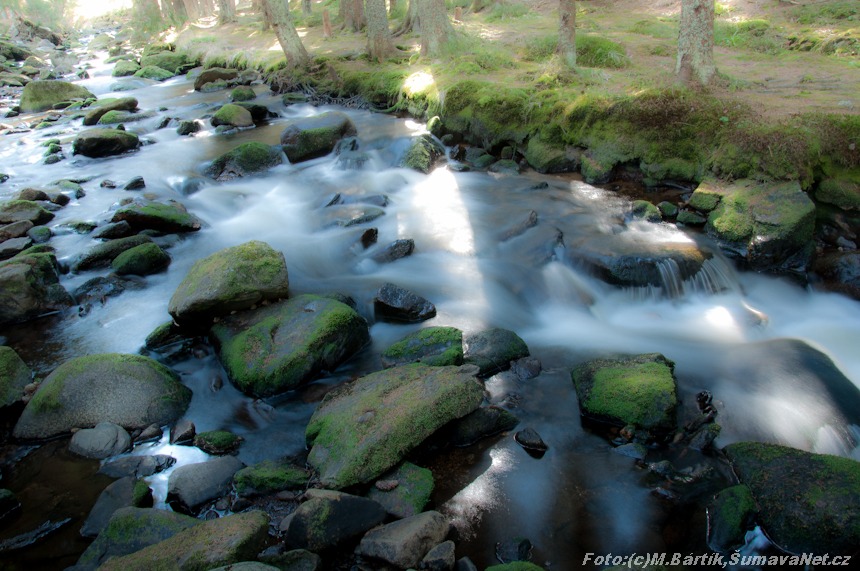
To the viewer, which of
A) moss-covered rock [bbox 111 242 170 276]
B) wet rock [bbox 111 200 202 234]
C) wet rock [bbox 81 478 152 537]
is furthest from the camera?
wet rock [bbox 111 200 202 234]

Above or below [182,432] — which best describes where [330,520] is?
above

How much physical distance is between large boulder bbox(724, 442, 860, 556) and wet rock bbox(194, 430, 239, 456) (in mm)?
4578

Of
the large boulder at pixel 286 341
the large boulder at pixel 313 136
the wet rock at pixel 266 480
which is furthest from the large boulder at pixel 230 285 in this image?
the large boulder at pixel 313 136

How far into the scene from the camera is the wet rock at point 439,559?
319 centimetres

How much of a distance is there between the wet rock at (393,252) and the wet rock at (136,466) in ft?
14.4

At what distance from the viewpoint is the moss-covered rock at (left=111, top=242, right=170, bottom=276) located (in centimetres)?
749

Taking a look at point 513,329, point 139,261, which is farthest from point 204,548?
point 139,261

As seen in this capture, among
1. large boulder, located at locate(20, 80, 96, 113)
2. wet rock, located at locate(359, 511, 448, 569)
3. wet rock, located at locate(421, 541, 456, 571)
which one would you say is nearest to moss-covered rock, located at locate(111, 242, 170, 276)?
wet rock, located at locate(359, 511, 448, 569)

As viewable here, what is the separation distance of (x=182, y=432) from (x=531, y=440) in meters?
3.41

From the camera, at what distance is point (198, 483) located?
3930 mm

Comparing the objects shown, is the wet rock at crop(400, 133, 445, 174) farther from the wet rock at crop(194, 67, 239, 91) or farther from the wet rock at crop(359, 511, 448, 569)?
the wet rock at crop(194, 67, 239, 91)

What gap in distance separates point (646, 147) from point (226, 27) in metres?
32.8

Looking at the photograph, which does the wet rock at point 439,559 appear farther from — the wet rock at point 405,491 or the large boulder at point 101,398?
the large boulder at point 101,398

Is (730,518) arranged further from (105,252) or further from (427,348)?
(105,252)
